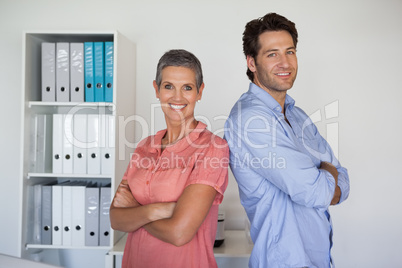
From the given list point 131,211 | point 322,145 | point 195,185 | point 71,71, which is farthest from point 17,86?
point 322,145

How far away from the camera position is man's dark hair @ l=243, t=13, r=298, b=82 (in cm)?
155

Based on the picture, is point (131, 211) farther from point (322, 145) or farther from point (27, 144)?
point (27, 144)

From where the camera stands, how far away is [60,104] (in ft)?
7.59

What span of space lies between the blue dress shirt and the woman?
11 centimetres

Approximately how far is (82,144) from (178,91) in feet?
3.63

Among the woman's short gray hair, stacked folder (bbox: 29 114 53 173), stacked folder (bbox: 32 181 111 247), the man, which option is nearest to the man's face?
the man

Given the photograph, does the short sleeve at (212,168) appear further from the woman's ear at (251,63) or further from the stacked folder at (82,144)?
the stacked folder at (82,144)

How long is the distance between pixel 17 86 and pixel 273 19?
2047 mm

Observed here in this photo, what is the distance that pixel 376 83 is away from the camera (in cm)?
267

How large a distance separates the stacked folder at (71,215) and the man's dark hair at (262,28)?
1278 mm

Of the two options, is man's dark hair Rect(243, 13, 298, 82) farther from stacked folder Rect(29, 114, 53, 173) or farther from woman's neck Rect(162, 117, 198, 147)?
stacked folder Rect(29, 114, 53, 173)

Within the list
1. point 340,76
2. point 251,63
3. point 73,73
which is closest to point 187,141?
point 251,63

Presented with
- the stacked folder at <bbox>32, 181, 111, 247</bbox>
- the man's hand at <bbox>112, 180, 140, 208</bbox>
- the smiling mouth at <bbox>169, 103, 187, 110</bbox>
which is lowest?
the stacked folder at <bbox>32, 181, 111, 247</bbox>

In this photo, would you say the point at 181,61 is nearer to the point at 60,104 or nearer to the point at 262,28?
the point at 262,28
